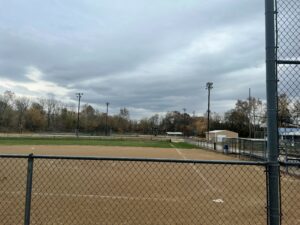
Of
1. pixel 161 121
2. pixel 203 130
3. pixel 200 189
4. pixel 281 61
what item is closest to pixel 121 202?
pixel 200 189

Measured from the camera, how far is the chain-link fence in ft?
24.3

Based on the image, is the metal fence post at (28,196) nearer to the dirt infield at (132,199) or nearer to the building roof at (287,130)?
the dirt infield at (132,199)

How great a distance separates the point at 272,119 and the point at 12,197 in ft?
25.9

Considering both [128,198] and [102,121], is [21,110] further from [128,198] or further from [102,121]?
[128,198]

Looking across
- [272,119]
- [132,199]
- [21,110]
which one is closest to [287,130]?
[272,119]

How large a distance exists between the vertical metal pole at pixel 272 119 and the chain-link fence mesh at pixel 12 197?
5029 millimetres

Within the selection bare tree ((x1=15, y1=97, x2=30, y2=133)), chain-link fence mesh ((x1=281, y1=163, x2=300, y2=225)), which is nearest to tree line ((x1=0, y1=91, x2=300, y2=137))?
bare tree ((x1=15, y1=97, x2=30, y2=133))

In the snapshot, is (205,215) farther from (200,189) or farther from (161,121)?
(161,121)

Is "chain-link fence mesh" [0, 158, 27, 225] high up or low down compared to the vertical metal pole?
down

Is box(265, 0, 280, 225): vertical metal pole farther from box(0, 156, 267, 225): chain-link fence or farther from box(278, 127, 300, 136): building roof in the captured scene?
box(278, 127, 300, 136): building roof

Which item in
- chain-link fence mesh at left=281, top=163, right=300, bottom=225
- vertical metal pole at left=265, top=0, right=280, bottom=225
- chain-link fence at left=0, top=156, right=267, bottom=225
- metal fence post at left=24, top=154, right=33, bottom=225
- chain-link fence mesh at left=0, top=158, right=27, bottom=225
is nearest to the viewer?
vertical metal pole at left=265, top=0, right=280, bottom=225

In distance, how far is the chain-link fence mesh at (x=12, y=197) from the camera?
7.22 meters

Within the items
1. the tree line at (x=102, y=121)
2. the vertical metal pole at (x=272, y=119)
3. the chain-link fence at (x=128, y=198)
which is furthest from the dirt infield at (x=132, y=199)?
the tree line at (x=102, y=121)

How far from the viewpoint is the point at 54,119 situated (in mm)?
129875
